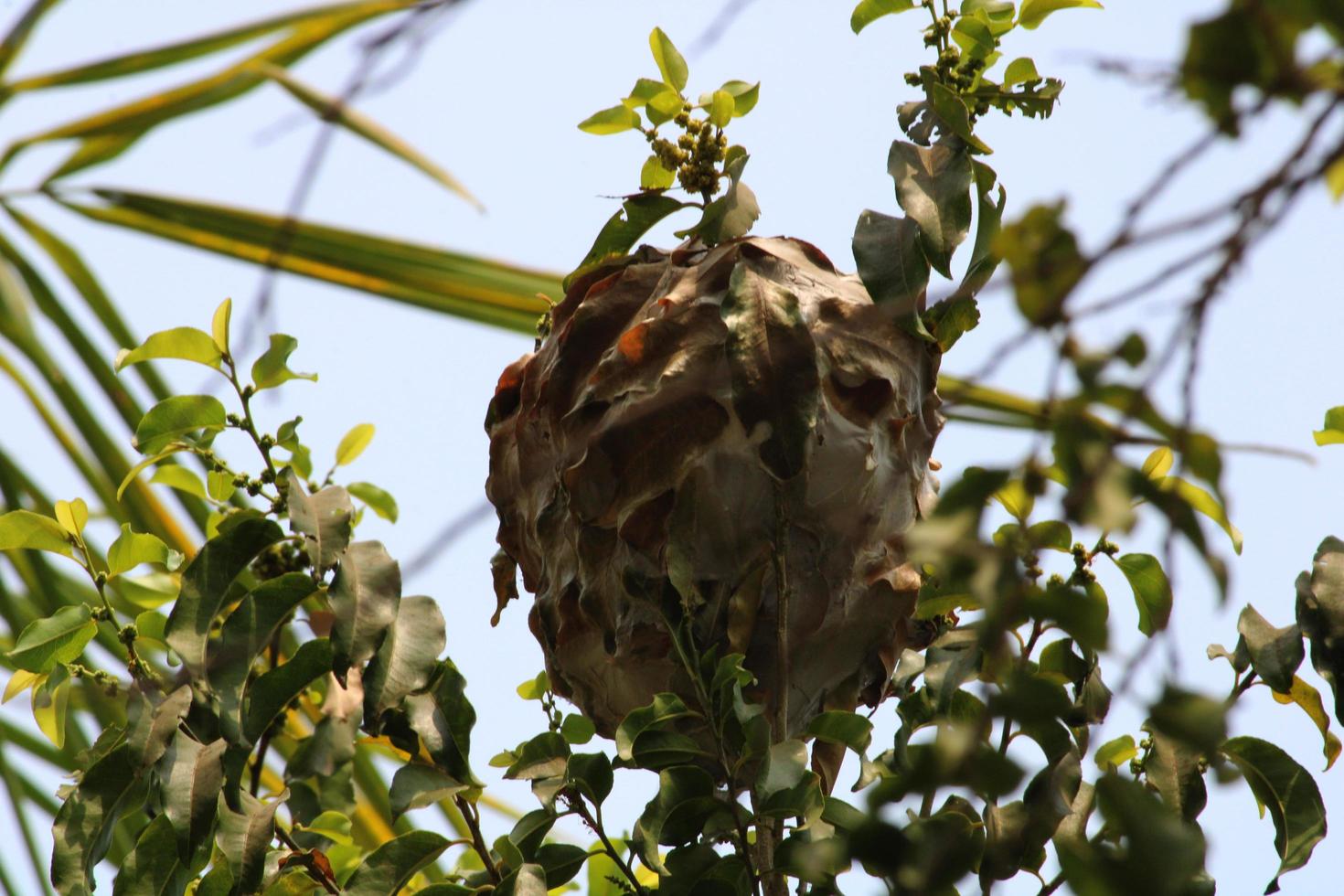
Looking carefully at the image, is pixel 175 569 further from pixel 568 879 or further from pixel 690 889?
pixel 690 889

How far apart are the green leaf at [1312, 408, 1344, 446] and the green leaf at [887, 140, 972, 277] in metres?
0.43

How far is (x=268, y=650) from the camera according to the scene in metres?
1.48

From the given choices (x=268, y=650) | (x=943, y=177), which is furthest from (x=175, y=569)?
(x=943, y=177)

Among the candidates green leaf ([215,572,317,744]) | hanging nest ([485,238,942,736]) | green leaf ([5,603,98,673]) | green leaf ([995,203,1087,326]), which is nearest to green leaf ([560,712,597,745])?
hanging nest ([485,238,942,736])

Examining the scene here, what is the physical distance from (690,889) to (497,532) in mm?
382

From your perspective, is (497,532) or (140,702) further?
(497,532)

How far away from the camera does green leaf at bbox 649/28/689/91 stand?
125 cm

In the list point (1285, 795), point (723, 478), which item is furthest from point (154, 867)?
point (1285, 795)

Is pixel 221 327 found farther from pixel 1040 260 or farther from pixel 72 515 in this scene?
pixel 1040 260

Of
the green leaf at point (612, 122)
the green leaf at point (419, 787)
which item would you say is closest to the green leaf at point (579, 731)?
the green leaf at point (419, 787)

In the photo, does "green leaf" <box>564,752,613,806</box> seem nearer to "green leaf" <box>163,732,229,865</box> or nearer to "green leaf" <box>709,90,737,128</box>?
"green leaf" <box>163,732,229,865</box>

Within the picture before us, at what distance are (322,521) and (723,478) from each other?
33cm

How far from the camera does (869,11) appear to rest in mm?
1232

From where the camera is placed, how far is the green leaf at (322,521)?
1111mm
